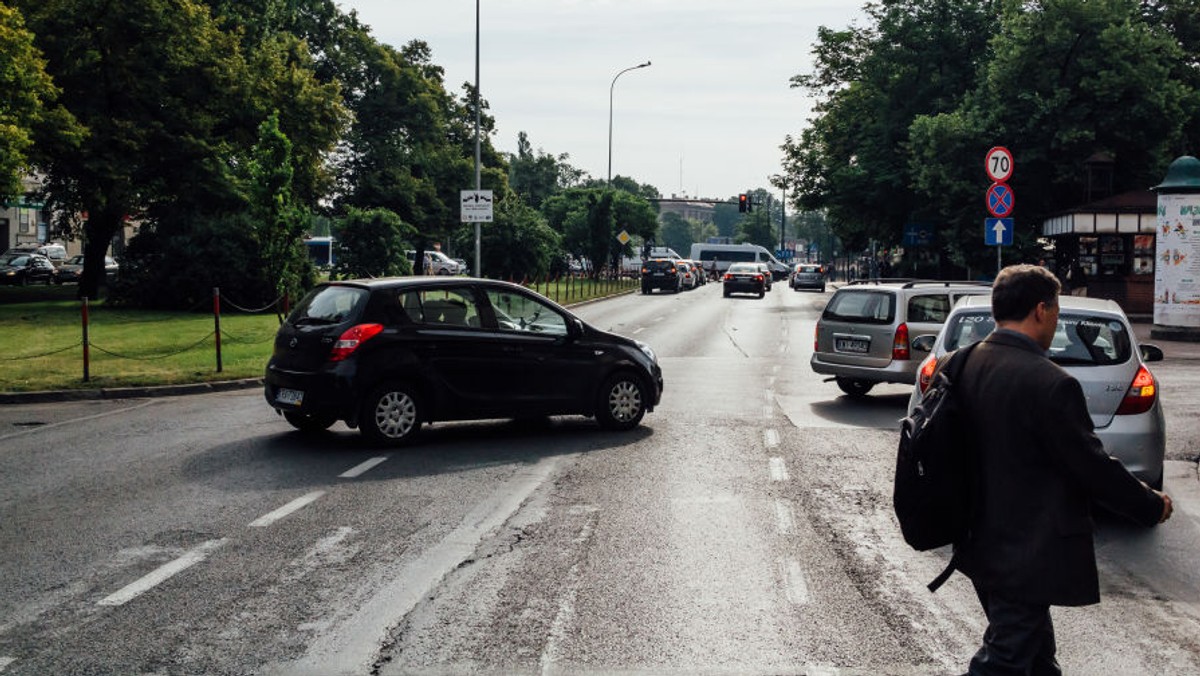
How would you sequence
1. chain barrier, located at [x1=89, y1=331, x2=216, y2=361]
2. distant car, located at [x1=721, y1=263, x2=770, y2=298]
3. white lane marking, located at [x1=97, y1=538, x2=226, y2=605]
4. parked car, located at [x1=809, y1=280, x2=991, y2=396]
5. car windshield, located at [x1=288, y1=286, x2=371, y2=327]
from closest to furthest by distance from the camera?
white lane marking, located at [x1=97, y1=538, x2=226, y2=605] < car windshield, located at [x1=288, y1=286, x2=371, y2=327] < parked car, located at [x1=809, y1=280, x2=991, y2=396] < chain barrier, located at [x1=89, y1=331, x2=216, y2=361] < distant car, located at [x1=721, y1=263, x2=770, y2=298]

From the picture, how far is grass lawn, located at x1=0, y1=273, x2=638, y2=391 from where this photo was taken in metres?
18.0

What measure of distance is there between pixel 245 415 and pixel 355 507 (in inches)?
241

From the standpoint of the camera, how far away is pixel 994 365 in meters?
3.82

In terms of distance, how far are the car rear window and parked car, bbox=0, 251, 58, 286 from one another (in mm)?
48654

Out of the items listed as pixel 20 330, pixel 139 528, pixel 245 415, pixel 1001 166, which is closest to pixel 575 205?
pixel 20 330

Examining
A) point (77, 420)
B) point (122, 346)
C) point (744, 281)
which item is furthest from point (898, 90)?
point (77, 420)

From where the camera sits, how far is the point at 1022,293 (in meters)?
3.90

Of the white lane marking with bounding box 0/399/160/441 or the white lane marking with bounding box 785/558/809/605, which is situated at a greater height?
the white lane marking with bounding box 785/558/809/605

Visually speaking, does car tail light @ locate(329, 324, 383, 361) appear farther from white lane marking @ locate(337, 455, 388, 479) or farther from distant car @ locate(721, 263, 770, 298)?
distant car @ locate(721, 263, 770, 298)

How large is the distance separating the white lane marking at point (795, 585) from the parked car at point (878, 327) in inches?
359

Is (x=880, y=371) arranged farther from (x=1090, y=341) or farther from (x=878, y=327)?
(x=1090, y=341)

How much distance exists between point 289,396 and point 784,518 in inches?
208

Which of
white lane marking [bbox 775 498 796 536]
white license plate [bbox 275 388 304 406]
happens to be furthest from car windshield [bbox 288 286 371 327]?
white lane marking [bbox 775 498 796 536]

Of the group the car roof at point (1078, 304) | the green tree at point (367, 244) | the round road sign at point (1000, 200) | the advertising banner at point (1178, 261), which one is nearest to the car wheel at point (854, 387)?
the round road sign at point (1000, 200)
